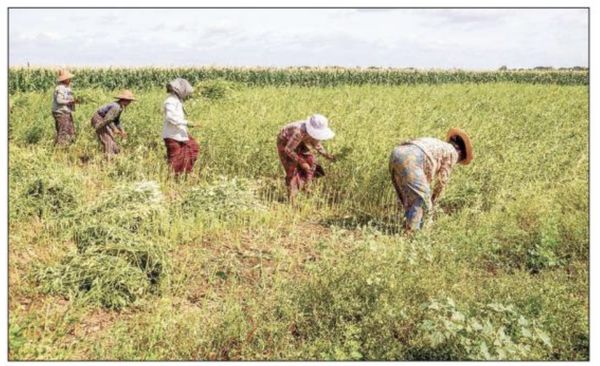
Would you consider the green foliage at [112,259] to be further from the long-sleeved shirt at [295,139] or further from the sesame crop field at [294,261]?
the long-sleeved shirt at [295,139]

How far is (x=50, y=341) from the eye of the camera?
10.9 ft

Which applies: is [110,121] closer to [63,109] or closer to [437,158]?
[63,109]

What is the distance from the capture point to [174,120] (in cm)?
654

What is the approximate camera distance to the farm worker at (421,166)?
492cm

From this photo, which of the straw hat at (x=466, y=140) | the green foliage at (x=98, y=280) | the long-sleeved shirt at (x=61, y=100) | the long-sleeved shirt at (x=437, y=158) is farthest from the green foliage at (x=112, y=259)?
the long-sleeved shirt at (x=61, y=100)

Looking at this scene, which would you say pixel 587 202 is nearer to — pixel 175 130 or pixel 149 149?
pixel 175 130

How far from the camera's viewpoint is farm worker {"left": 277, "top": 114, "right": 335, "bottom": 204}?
18.8 feet

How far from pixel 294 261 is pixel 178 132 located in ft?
8.82

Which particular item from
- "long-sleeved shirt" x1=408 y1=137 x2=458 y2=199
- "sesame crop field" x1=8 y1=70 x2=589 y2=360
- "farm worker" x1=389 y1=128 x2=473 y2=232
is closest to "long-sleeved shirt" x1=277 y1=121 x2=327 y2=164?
"sesame crop field" x1=8 y1=70 x2=589 y2=360

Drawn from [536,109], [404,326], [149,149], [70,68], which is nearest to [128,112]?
[149,149]

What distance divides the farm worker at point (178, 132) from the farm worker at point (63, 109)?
7.84 feet

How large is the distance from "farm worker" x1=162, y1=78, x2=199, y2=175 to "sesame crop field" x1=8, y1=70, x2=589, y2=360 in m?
0.22

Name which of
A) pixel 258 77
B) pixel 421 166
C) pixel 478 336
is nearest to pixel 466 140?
pixel 421 166

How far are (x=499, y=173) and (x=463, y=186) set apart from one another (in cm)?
48
